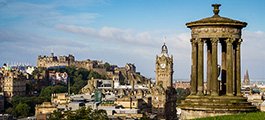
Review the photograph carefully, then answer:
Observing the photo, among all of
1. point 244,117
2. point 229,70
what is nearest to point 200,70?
point 229,70

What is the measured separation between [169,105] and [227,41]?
366ft

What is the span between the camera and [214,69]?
2272 cm

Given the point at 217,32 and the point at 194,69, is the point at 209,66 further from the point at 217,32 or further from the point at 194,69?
Answer: the point at 217,32

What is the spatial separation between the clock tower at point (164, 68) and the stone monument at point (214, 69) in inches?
4834

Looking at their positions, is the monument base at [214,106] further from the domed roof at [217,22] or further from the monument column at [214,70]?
the domed roof at [217,22]

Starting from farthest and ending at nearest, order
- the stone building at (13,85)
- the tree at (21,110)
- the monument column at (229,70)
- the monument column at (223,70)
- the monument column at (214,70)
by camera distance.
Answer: the stone building at (13,85)
the tree at (21,110)
the monument column at (223,70)
the monument column at (229,70)
the monument column at (214,70)

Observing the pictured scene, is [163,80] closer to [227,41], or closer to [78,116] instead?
[78,116]

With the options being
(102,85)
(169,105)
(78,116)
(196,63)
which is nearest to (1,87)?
(102,85)

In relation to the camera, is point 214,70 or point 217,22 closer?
point 217,22

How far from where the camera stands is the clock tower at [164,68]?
147125mm

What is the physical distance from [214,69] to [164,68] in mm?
124629

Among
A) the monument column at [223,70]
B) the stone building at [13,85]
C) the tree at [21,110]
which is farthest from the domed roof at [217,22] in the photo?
the stone building at [13,85]

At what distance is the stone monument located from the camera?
22406mm

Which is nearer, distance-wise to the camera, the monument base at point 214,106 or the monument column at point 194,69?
the monument base at point 214,106
